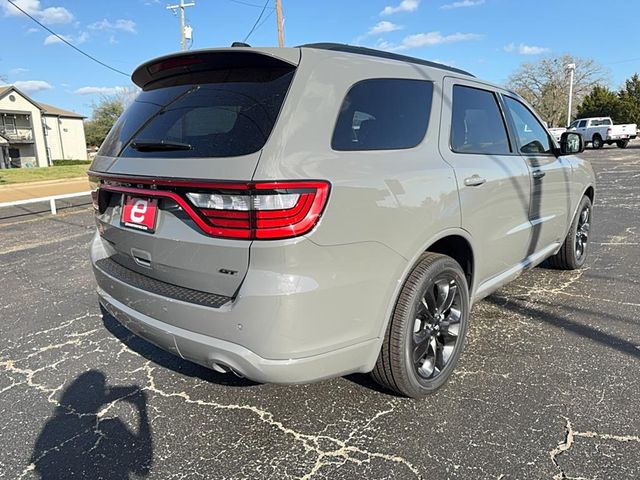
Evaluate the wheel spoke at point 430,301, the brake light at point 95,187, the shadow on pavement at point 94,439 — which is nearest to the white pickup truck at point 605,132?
the wheel spoke at point 430,301

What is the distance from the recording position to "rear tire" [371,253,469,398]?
2.44 meters

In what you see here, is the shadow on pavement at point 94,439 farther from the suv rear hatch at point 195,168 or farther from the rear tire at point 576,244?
the rear tire at point 576,244

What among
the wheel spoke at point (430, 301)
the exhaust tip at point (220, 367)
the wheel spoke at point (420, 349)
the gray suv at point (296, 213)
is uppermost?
the gray suv at point (296, 213)

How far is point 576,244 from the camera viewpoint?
16.2ft

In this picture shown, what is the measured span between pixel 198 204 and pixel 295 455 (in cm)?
128

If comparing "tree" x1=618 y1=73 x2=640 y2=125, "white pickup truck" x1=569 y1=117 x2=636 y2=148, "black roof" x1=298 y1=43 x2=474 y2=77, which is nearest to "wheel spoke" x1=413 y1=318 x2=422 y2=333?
"black roof" x1=298 y1=43 x2=474 y2=77

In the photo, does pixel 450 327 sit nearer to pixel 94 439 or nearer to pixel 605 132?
pixel 94 439

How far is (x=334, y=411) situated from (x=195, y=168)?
59.2 inches

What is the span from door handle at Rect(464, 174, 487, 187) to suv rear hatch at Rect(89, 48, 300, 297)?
1.26m

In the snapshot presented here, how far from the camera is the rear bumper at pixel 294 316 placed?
77.3 inches

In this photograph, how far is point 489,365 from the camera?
307 cm

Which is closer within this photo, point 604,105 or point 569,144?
point 569,144

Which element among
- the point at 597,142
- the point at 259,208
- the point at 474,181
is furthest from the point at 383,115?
the point at 597,142

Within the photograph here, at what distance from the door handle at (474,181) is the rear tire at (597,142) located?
31.9 meters
